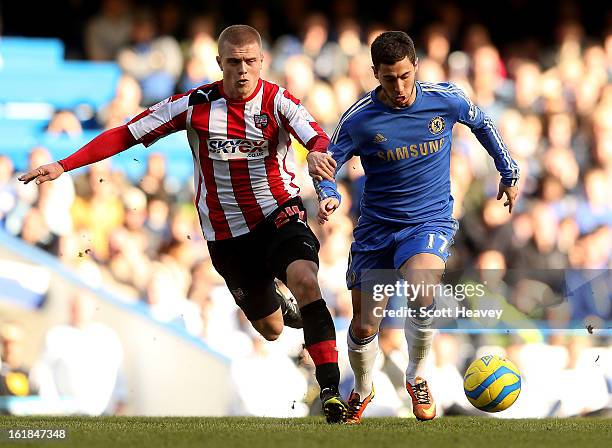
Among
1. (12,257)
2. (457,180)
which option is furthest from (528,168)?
(12,257)

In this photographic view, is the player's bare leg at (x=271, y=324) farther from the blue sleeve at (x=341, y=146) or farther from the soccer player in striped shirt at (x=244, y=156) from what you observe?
the blue sleeve at (x=341, y=146)

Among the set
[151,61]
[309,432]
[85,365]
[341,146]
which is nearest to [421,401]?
[309,432]

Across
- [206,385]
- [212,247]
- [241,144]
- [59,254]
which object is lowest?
[206,385]

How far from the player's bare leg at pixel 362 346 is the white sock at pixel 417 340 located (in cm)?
22

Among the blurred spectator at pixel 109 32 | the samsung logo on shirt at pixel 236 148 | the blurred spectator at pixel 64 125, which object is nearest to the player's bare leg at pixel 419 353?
the samsung logo on shirt at pixel 236 148

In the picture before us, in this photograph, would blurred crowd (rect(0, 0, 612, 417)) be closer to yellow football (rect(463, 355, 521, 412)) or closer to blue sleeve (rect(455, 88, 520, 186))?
yellow football (rect(463, 355, 521, 412))

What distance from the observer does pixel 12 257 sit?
388 inches

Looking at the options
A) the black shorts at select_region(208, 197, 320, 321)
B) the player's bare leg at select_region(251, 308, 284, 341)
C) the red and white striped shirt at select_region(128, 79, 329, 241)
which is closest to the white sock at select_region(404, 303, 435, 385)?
the black shorts at select_region(208, 197, 320, 321)

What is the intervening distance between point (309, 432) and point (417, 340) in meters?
1.27

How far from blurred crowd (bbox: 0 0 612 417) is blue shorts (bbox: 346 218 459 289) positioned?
206 cm

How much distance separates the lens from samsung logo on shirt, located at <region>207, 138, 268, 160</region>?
7387 mm

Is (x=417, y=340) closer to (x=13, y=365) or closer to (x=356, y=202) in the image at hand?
(x=13, y=365)

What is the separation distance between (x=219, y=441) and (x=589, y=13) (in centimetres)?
1194

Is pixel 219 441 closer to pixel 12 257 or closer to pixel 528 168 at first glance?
pixel 12 257
